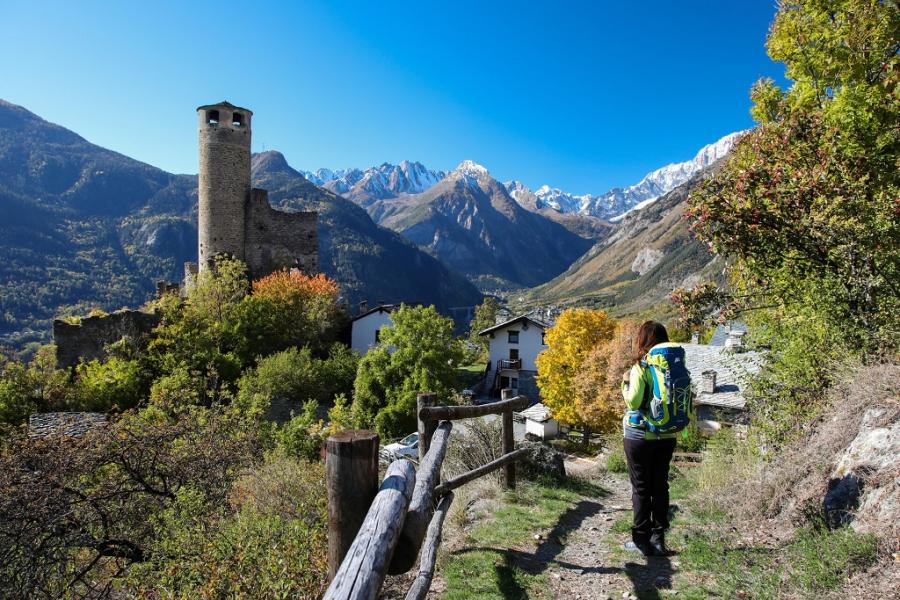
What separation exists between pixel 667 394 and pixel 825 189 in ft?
14.5

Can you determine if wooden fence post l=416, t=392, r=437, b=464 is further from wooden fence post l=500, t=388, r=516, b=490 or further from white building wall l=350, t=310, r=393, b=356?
white building wall l=350, t=310, r=393, b=356

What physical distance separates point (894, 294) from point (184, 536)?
935cm

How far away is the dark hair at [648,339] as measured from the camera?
4789mm

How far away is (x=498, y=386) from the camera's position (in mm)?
49219

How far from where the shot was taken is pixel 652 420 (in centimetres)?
458

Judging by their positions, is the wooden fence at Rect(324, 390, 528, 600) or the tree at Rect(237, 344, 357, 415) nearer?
the wooden fence at Rect(324, 390, 528, 600)

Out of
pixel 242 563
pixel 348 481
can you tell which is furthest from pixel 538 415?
pixel 348 481

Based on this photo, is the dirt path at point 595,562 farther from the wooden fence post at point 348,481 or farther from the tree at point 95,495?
the tree at point 95,495

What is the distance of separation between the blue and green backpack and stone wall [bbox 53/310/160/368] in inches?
1095

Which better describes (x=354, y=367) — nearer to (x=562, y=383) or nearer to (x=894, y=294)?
(x=562, y=383)

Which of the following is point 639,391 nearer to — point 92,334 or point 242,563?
point 242,563

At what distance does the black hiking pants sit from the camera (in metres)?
4.73

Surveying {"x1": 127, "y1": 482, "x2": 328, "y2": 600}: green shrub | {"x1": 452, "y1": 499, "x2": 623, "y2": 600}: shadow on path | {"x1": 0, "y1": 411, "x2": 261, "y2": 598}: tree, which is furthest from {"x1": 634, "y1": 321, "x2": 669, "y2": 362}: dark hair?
{"x1": 0, "y1": 411, "x2": 261, "y2": 598}: tree

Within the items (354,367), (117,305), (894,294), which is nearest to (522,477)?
(894,294)
